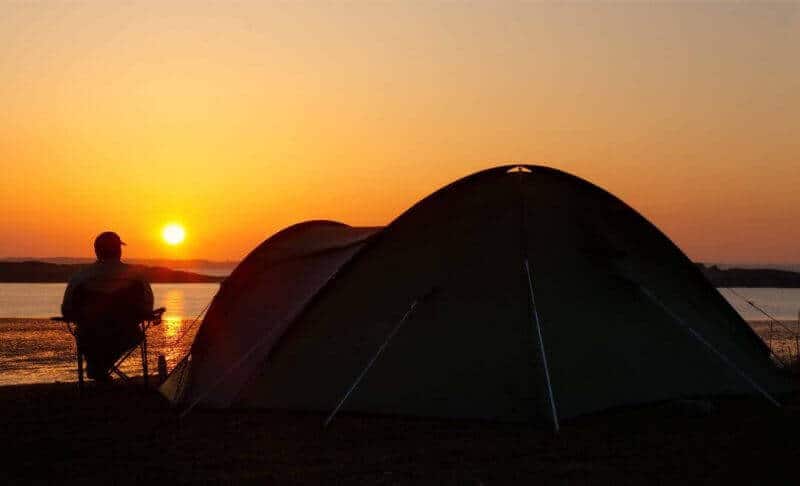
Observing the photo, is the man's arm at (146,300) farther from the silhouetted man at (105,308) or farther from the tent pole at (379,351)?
the tent pole at (379,351)

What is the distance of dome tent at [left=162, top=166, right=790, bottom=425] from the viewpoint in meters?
8.77

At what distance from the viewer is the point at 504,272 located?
358 inches

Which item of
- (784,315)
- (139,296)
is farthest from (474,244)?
(784,315)

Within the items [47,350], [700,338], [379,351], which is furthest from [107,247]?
[47,350]

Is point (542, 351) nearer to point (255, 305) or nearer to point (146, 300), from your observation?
point (255, 305)

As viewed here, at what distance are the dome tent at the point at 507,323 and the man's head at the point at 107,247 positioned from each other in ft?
8.64

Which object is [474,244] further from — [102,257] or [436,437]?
[102,257]

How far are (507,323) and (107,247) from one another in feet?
18.0

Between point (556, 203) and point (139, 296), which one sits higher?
point (556, 203)

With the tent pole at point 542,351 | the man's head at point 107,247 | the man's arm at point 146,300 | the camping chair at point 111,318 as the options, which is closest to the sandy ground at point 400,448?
the tent pole at point 542,351

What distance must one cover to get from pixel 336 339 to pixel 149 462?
239 centimetres

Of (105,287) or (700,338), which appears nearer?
(700,338)

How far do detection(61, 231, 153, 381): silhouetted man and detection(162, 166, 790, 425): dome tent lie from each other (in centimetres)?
192

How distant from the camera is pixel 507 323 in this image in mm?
8891
